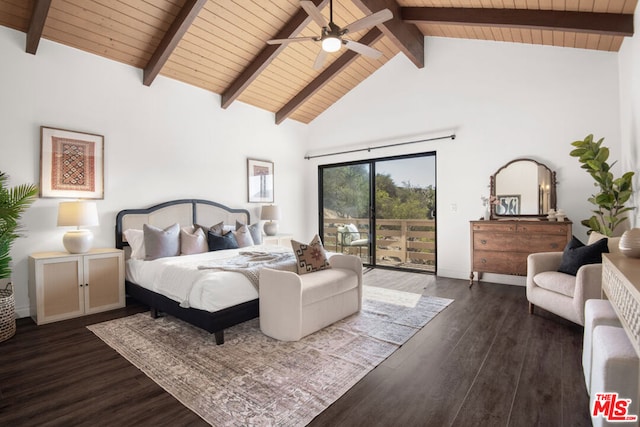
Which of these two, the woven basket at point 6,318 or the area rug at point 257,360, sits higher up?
the woven basket at point 6,318

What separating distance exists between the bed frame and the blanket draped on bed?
27cm

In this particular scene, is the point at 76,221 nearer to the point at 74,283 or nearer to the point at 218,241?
the point at 74,283

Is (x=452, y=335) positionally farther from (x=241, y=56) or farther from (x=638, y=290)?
(x=241, y=56)

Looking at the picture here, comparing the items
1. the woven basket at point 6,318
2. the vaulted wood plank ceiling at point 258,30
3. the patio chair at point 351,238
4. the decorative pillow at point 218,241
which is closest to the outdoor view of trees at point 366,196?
the patio chair at point 351,238

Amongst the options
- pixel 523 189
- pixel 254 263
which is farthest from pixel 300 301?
pixel 523 189

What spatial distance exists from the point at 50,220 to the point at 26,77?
5.15 feet

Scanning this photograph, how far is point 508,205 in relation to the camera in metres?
4.66

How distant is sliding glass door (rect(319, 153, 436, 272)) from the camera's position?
218 inches

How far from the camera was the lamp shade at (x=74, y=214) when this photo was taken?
341cm

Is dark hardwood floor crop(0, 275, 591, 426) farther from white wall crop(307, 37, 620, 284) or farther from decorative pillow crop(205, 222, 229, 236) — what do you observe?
white wall crop(307, 37, 620, 284)

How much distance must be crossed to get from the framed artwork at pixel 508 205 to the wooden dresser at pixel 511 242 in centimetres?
47

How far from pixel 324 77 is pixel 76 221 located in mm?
4174

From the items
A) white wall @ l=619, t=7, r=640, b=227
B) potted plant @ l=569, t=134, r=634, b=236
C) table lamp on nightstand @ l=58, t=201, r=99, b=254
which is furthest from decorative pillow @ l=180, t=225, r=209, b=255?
white wall @ l=619, t=7, r=640, b=227

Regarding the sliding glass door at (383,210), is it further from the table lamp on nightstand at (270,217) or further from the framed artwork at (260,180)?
the table lamp on nightstand at (270,217)
